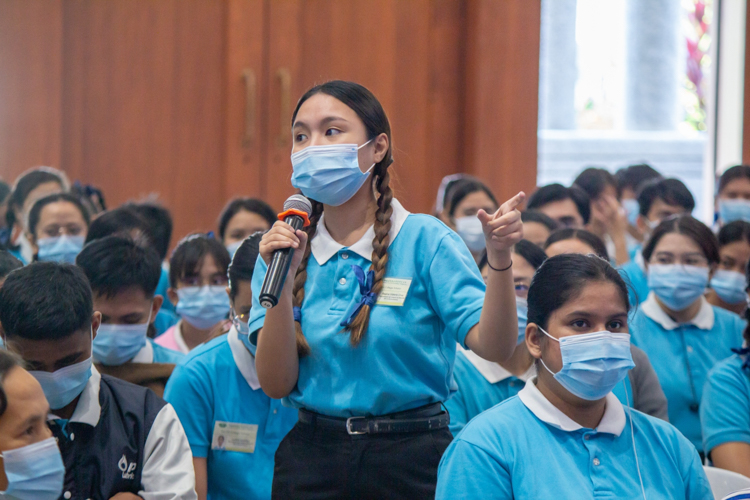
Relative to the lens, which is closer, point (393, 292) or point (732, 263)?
point (393, 292)

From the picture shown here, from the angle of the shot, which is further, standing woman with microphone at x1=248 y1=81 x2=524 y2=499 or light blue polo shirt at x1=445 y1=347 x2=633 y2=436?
light blue polo shirt at x1=445 y1=347 x2=633 y2=436

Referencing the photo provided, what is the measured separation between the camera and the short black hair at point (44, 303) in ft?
6.08

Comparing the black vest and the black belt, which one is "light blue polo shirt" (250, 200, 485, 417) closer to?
the black belt

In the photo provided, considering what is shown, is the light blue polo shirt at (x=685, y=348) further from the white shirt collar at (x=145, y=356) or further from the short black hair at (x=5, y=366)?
the short black hair at (x=5, y=366)

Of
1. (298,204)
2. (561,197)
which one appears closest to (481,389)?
(298,204)

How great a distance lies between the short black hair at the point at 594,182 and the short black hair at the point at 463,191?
911 mm

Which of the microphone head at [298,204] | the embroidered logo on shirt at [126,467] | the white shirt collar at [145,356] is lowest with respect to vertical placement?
the embroidered logo on shirt at [126,467]

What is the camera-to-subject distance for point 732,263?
362 centimetres

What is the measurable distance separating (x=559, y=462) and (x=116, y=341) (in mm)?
1327

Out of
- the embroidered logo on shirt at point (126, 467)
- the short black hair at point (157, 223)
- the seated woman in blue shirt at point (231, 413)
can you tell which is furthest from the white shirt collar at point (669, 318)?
the embroidered logo on shirt at point (126, 467)

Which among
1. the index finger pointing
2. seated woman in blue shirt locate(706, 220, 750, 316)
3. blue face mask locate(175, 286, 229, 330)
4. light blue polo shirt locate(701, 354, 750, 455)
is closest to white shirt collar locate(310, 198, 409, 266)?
the index finger pointing

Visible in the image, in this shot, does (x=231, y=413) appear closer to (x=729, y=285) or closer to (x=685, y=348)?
(x=685, y=348)

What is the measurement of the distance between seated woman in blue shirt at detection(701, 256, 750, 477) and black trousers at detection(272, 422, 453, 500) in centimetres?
111

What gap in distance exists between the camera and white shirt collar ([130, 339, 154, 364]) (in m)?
2.55
